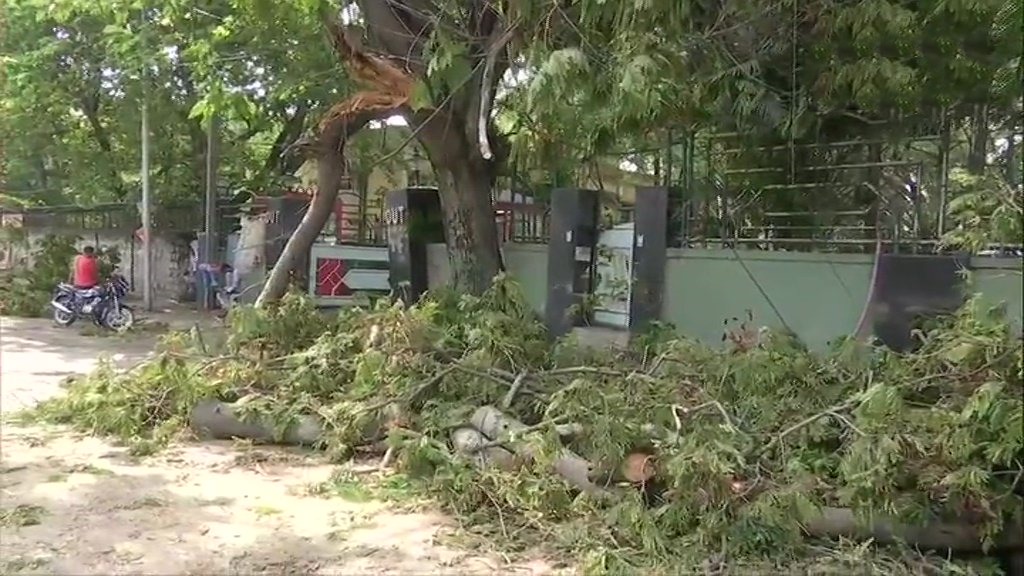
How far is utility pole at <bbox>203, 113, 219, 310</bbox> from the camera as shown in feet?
41.5

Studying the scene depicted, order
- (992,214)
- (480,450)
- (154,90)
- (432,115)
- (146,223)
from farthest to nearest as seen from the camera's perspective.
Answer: (146,223) → (154,90) → (432,115) → (480,450) → (992,214)

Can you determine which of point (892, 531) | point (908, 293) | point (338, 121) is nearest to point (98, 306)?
point (338, 121)

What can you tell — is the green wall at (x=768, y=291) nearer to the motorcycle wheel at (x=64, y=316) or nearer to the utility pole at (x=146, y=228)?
the motorcycle wheel at (x=64, y=316)

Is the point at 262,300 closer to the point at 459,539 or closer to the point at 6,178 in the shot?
the point at 6,178

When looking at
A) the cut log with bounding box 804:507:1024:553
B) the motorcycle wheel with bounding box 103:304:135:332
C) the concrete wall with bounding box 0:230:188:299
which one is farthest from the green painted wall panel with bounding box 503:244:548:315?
the cut log with bounding box 804:507:1024:553

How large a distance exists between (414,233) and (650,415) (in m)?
5.56

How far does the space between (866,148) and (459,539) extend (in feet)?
10.2

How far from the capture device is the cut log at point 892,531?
9.82 ft

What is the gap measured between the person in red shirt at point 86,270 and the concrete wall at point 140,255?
0.12 meters

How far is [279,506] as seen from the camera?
4125mm

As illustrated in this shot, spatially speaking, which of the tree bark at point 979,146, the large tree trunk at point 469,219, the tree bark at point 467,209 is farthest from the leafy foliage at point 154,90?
the tree bark at point 979,146

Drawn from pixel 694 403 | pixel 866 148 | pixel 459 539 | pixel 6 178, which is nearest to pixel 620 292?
pixel 866 148

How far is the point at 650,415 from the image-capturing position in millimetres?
3838

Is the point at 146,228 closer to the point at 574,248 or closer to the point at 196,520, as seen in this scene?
the point at 574,248
